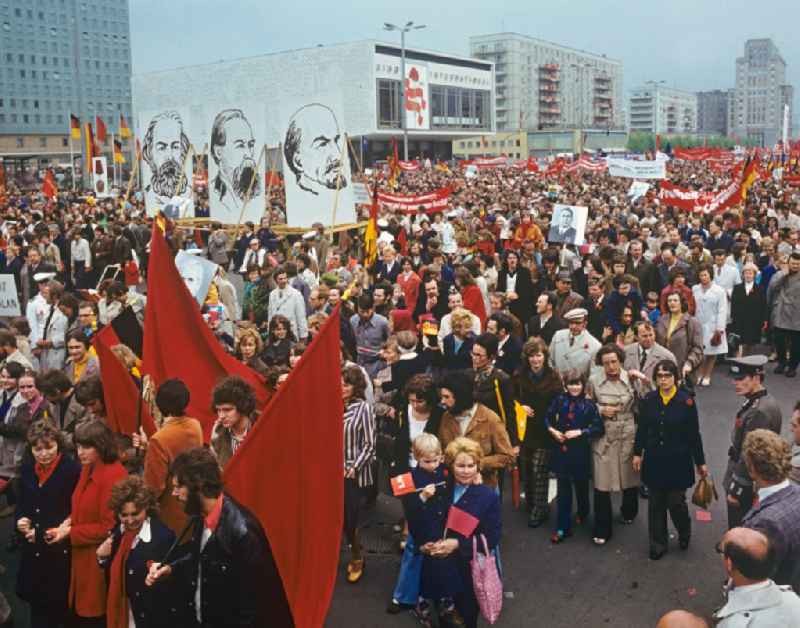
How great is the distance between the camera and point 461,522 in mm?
4746

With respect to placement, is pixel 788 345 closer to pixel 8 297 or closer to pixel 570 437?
pixel 570 437

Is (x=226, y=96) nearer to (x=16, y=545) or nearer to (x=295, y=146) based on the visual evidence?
(x=295, y=146)

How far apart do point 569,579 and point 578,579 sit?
0.06 meters

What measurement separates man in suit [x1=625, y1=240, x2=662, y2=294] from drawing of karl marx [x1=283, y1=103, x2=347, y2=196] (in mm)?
5616

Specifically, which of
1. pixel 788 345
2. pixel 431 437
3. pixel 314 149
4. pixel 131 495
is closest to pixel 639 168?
pixel 314 149

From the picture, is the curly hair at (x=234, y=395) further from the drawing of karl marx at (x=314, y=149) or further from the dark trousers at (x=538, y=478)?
the drawing of karl marx at (x=314, y=149)

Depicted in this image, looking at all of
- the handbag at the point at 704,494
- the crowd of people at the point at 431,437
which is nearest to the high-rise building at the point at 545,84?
the crowd of people at the point at 431,437

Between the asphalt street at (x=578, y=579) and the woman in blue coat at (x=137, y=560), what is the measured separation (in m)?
1.55

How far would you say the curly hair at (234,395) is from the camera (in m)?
4.96

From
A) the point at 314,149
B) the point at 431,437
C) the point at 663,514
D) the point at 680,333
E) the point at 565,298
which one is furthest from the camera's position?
the point at 314,149

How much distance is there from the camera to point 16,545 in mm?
6512

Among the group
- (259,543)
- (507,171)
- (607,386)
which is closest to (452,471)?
(259,543)

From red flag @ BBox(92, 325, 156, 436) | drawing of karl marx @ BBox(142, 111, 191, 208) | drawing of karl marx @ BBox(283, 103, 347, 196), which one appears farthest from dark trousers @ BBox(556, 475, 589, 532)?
drawing of karl marx @ BBox(142, 111, 191, 208)

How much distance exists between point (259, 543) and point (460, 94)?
8938 cm
